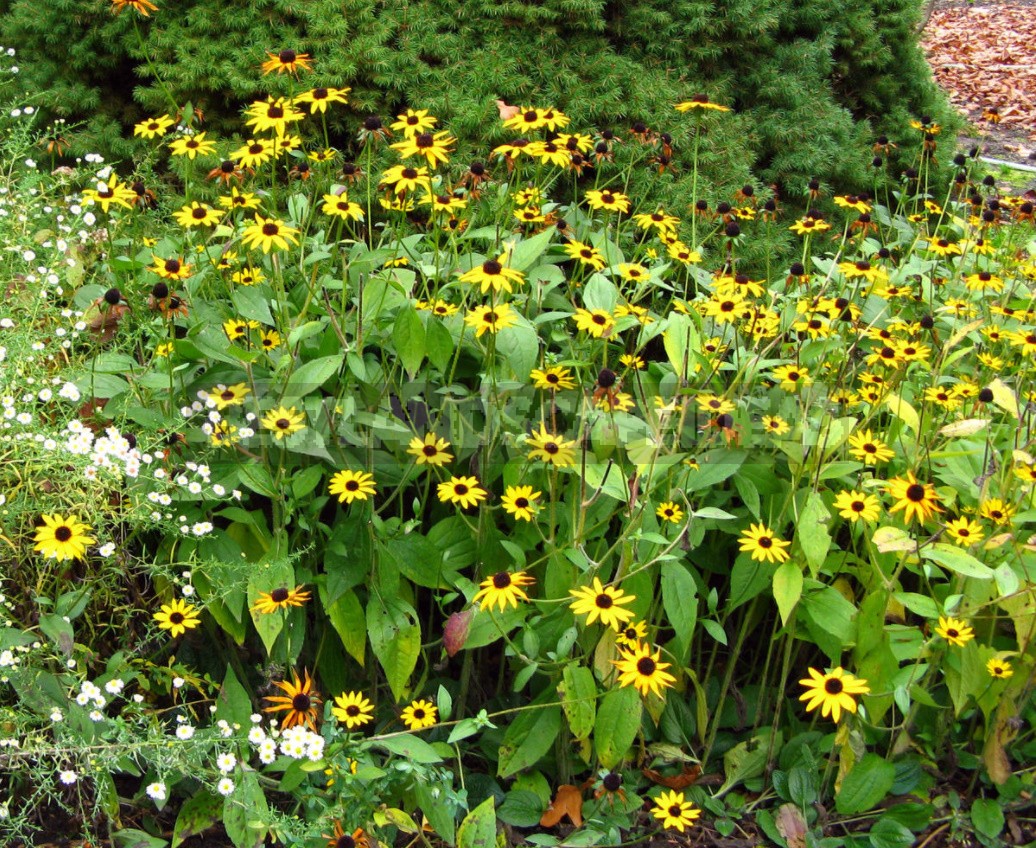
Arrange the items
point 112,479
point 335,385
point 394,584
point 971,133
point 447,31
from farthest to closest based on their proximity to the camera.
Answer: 1. point 971,133
2. point 447,31
3. point 335,385
4. point 394,584
5. point 112,479

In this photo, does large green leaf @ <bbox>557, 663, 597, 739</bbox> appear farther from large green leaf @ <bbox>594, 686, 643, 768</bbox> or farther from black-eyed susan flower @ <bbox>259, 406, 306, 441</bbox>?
black-eyed susan flower @ <bbox>259, 406, 306, 441</bbox>

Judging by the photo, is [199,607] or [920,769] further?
[920,769]

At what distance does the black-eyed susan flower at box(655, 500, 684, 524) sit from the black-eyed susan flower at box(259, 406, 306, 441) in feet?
2.25

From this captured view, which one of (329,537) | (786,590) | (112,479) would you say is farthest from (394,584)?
(786,590)

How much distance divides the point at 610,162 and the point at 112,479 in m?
1.98

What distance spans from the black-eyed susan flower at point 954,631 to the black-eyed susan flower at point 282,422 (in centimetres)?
118

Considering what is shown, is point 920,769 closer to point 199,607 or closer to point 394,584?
point 394,584

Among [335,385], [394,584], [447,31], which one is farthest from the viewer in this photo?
[447,31]

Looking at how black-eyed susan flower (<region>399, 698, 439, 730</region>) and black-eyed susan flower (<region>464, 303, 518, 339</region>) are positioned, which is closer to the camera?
black-eyed susan flower (<region>399, 698, 439, 730</region>)

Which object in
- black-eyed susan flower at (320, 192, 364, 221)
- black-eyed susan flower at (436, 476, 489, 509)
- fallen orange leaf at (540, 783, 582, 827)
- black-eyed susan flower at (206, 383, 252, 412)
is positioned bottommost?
fallen orange leaf at (540, 783, 582, 827)

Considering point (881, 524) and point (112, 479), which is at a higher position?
point (112, 479)

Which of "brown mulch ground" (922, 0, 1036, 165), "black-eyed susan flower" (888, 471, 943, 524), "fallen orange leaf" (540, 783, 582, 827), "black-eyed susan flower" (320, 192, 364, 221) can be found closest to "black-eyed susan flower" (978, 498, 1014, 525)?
"black-eyed susan flower" (888, 471, 943, 524)

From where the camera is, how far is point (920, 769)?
81.0 inches

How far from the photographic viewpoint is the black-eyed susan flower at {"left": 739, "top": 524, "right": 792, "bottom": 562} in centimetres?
187
